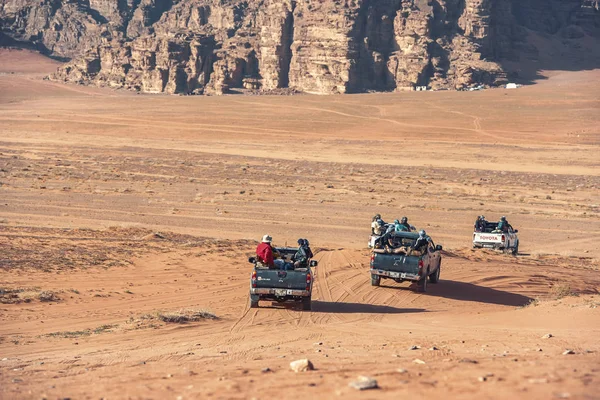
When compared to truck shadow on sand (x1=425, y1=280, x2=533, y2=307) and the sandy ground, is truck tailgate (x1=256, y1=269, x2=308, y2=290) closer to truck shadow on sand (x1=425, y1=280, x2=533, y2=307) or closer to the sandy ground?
the sandy ground

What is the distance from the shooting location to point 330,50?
122188mm

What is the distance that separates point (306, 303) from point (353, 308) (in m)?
1.15

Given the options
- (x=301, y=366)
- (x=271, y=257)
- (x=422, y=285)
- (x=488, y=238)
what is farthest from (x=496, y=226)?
(x=301, y=366)

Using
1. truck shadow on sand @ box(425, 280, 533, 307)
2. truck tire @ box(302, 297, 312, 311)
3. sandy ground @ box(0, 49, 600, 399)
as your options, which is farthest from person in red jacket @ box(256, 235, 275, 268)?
truck shadow on sand @ box(425, 280, 533, 307)

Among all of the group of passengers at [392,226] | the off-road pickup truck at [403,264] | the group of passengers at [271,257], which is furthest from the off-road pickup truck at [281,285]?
the group of passengers at [392,226]

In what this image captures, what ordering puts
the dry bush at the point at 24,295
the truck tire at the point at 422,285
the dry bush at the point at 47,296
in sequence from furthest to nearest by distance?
the truck tire at the point at 422,285 → the dry bush at the point at 47,296 → the dry bush at the point at 24,295

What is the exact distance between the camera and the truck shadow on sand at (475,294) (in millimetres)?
19219

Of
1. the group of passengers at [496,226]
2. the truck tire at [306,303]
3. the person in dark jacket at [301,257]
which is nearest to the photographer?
the truck tire at [306,303]

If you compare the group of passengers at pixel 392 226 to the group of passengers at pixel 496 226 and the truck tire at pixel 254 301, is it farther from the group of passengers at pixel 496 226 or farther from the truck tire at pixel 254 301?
the truck tire at pixel 254 301

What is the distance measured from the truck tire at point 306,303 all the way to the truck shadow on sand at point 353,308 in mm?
171

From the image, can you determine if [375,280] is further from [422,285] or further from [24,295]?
[24,295]

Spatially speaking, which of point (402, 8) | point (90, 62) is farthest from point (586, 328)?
point (90, 62)

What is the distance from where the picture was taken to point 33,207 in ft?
108

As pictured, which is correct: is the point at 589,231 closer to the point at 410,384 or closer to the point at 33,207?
the point at 33,207
